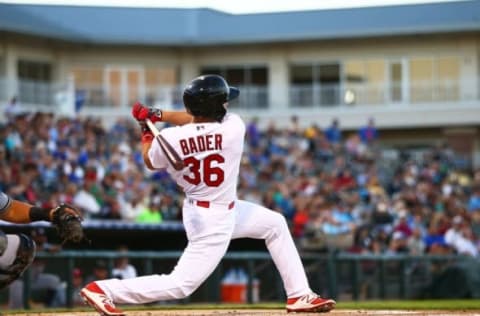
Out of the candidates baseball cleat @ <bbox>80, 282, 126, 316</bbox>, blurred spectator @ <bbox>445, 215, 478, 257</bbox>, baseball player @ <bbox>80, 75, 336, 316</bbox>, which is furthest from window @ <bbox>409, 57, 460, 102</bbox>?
baseball cleat @ <bbox>80, 282, 126, 316</bbox>

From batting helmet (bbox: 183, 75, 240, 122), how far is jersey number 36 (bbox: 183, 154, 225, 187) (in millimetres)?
341

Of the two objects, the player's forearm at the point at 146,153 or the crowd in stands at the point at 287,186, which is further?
the crowd in stands at the point at 287,186

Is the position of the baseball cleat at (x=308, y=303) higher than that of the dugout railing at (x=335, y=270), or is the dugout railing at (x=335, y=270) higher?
the baseball cleat at (x=308, y=303)

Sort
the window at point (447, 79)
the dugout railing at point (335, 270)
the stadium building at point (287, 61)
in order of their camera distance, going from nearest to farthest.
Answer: the dugout railing at point (335, 270) → the stadium building at point (287, 61) → the window at point (447, 79)

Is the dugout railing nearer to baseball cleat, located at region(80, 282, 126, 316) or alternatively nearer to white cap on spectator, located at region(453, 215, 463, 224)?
white cap on spectator, located at region(453, 215, 463, 224)

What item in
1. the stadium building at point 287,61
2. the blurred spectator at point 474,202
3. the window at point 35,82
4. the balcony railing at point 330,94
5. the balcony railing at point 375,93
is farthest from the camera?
the balcony railing at point 375,93

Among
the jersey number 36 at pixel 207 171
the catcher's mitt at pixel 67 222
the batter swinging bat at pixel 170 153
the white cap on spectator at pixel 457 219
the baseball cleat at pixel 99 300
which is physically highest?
the batter swinging bat at pixel 170 153

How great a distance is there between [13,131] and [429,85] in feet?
70.0

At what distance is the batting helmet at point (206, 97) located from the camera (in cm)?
852

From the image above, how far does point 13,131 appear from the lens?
66.5ft

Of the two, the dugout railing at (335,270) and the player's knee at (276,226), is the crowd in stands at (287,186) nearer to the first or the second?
Result: the dugout railing at (335,270)

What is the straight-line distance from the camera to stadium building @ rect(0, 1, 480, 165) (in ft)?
124

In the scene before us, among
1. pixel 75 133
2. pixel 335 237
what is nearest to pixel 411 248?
pixel 335 237

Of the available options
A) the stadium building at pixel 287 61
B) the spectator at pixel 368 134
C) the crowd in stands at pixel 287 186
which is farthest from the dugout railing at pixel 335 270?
the stadium building at pixel 287 61
